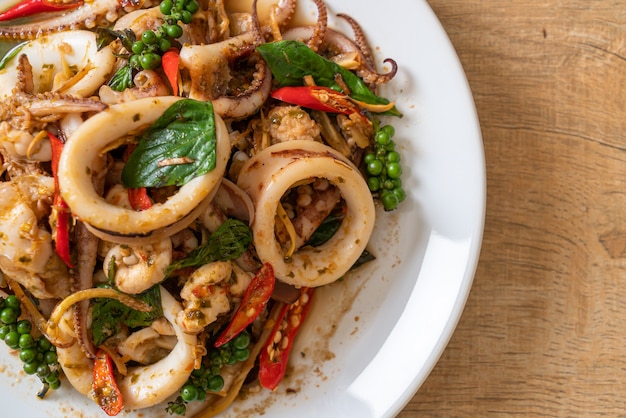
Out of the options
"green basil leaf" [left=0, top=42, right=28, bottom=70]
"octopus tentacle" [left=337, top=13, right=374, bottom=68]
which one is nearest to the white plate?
"octopus tentacle" [left=337, top=13, right=374, bottom=68]

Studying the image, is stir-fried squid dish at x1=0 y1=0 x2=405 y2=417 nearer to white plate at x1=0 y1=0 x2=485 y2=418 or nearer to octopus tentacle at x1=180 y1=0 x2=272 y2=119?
octopus tentacle at x1=180 y1=0 x2=272 y2=119

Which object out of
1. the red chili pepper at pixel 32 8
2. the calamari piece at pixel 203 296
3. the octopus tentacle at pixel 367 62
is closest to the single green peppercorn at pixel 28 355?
the calamari piece at pixel 203 296

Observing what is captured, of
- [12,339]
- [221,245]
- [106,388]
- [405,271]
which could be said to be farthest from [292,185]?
[12,339]

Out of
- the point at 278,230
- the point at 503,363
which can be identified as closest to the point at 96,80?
the point at 278,230

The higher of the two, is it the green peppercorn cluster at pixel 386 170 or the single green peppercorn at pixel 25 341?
the green peppercorn cluster at pixel 386 170

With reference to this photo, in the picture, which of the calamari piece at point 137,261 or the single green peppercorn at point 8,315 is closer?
the calamari piece at point 137,261

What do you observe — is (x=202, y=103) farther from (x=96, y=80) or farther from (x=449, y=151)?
(x=449, y=151)

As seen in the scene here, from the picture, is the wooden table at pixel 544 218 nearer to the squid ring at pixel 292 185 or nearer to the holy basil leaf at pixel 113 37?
the squid ring at pixel 292 185

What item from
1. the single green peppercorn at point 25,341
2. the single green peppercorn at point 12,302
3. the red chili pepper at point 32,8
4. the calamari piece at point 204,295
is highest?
the red chili pepper at point 32,8
